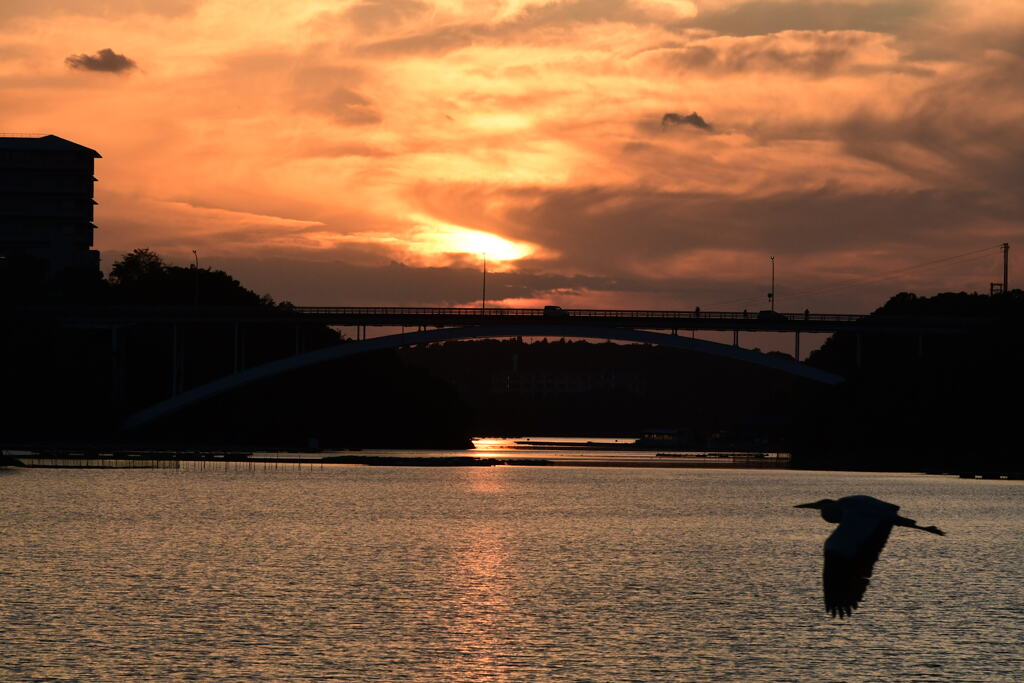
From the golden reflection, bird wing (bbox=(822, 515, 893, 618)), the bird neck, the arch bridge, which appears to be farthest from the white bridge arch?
bird wing (bbox=(822, 515, 893, 618))

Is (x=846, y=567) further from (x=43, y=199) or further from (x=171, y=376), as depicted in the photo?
(x=43, y=199)

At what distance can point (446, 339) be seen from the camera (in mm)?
133875

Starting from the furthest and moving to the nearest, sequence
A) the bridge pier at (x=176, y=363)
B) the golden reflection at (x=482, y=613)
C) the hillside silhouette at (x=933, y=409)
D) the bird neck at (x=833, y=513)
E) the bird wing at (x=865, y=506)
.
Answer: the bridge pier at (x=176, y=363)
the hillside silhouette at (x=933, y=409)
the golden reflection at (x=482, y=613)
the bird neck at (x=833, y=513)
the bird wing at (x=865, y=506)

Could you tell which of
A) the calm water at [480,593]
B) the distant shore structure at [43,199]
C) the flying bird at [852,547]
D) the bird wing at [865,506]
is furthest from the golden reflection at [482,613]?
the distant shore structure at [43,199]

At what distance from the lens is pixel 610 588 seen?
53.1 meters

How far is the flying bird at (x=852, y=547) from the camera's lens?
48.9 feet

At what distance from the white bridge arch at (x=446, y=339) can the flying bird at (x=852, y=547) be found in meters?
113

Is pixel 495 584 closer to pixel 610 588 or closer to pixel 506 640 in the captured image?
pixel 610 588

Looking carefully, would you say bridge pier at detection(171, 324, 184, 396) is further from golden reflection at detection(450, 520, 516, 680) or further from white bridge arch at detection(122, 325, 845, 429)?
golden reflection at detection(450, 520, 516, 680)

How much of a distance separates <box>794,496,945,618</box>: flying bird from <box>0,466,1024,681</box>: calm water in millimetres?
19053

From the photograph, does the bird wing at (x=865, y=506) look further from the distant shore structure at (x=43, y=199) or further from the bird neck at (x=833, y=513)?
the distant shore structure at (x=43, y=199)

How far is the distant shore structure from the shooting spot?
179 meters

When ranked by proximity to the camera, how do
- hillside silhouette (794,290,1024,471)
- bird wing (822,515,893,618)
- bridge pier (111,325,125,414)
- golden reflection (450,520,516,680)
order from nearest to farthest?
bird wing (822,515,893,618) → golden reflection (450,520,516,680) → hillside silhouette (794,290,1024,471) → bridge pier (111,325,125,414)

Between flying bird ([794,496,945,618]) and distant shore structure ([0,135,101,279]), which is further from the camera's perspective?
distant shore structure ([0,135,101,279])
